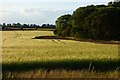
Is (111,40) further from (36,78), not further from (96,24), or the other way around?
(36,78)

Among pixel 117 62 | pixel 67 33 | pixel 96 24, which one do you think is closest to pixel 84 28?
pixel 96 24

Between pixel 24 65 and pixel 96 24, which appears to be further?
pixel 96 24

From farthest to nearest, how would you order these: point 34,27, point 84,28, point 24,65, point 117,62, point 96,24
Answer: point 34,27
point 84,28
point 96,24
point 117,62
point 24,65

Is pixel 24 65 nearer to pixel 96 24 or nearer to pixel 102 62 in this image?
pixel 102 62

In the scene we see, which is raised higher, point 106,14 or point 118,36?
point 106,14

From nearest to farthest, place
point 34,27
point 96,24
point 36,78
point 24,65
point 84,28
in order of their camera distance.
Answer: point 36,78 < point 24,65 < point 96,24 < point 84,28 < point 34,27

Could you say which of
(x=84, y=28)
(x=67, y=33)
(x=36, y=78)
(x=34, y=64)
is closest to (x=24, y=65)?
(x=34, y=64)

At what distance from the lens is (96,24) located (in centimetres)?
6406

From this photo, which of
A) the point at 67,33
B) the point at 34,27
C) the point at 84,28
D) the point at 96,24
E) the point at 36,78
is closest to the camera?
the point at 36,78

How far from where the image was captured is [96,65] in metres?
16.7

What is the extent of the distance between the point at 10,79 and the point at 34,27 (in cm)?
12255

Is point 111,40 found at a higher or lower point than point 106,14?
lower

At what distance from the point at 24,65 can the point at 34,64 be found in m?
0.51

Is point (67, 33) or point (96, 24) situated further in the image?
point (67, 33)
